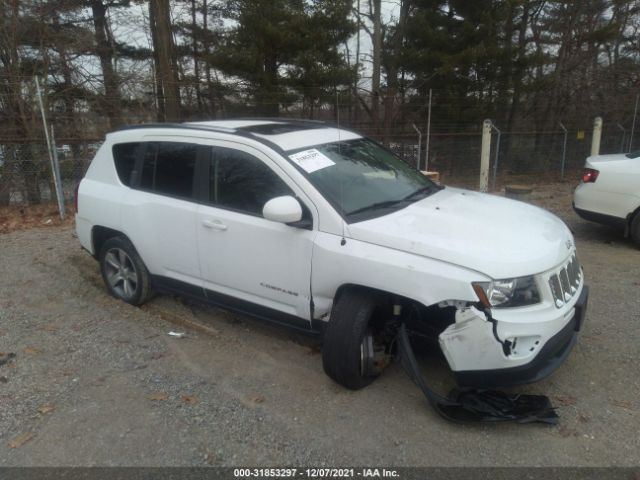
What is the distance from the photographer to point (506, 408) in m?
2.91

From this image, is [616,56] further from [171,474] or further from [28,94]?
[171,474]

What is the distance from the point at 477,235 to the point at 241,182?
1777 mm

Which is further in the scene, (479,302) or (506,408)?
(506,408)

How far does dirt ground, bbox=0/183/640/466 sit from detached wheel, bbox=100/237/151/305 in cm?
17

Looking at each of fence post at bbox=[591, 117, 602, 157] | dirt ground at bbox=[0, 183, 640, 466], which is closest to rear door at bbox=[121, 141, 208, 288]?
dirt ground at bbox=[0, 183, 640, 466]

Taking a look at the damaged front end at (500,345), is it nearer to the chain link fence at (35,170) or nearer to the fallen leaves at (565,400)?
the fallen leaves at (565,400)

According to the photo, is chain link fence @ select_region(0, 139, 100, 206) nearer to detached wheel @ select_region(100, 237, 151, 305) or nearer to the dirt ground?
detached wheel @ select_region(100, 237, 151, 305)

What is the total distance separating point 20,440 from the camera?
2844 mm

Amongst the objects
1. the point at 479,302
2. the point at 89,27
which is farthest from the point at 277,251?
the point at 89,27

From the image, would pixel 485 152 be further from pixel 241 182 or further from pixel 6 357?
pixel 6 357

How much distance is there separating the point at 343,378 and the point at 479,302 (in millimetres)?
1034

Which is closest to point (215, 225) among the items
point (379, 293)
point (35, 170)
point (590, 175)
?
point (379, 293)

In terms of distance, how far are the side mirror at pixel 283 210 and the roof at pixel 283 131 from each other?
0.56m

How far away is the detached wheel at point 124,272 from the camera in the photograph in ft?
14.9
